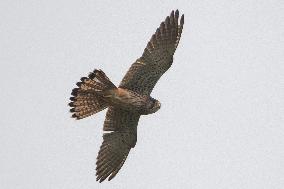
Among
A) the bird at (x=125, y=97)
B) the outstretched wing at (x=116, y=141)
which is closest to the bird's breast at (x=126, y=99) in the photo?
the bird at (x=125, y=97)

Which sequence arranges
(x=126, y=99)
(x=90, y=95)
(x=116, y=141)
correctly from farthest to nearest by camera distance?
1. (x=116, y=141)
2. (x=126, y=99)
3. (x=90, y=95)

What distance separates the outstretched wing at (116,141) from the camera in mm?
13461

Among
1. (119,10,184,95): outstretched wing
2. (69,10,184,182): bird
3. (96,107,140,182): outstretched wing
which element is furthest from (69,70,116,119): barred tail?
(96,107,140,182): outstretched wing

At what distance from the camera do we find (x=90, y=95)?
12.4 meters

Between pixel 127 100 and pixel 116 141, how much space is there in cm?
158

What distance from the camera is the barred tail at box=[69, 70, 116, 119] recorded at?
12.0m

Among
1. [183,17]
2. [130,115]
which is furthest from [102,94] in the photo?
[183,17]

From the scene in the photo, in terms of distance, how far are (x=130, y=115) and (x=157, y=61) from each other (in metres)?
1.46

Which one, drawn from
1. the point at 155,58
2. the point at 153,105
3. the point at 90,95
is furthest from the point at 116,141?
the point at 155,58

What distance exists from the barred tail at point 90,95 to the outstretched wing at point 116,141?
0.83m

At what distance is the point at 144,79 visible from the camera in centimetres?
1284

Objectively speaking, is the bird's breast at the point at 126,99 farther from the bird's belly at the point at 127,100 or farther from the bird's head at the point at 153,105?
the bird's head at the point at 153,105

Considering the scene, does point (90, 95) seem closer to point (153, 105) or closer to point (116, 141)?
point (153, 105)

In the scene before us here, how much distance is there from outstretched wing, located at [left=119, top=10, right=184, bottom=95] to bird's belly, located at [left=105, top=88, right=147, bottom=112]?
0.21m
